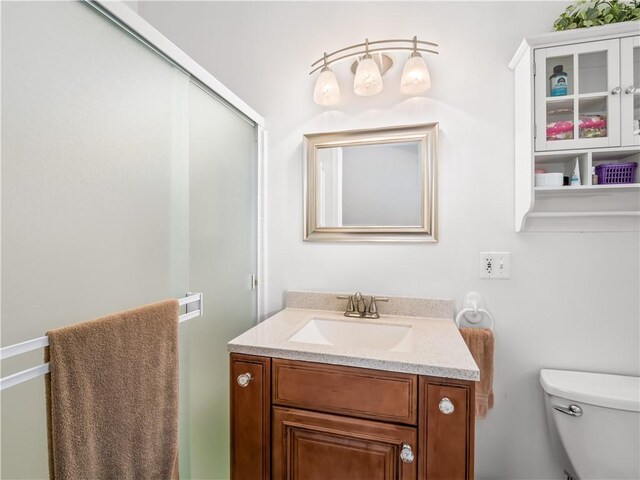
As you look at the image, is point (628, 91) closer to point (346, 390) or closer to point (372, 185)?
point (372, 185)

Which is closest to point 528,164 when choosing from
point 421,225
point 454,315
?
point 421,225

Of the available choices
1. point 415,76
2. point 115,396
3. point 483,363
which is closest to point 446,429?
point 483,363

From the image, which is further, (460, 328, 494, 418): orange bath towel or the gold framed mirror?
the gold framed mirror

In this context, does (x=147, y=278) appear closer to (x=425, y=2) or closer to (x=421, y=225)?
(x=421, y=225)

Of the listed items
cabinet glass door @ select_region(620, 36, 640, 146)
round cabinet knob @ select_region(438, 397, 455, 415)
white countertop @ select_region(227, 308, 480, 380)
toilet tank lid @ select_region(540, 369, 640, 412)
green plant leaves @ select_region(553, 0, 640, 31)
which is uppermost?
green plant leaves @ select_region(553, 0, 640, 31)

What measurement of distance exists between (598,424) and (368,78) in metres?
1.52

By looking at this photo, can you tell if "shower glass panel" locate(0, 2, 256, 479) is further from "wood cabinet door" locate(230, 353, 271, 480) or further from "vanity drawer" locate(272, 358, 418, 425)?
"vanity drawer" locate(272, 358, 418, 425)

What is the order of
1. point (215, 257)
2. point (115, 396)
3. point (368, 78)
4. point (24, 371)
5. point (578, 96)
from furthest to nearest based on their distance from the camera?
point (368, 78)
point (215, 257)
point (578, 96)
point (115, 396)
point (24, 371)

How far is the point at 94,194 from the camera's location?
2.71 ft

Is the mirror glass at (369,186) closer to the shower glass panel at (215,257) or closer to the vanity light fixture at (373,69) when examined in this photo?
the vanity light fixture at (373,69)

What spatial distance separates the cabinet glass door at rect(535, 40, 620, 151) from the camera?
1093 millimetres

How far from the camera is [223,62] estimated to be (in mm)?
1698

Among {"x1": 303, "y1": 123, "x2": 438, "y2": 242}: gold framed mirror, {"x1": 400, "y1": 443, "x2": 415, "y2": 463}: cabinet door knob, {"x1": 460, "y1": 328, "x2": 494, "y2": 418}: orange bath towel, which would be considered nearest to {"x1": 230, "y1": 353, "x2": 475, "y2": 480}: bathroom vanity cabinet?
{"x1": 400, "y1": 443, "x2": 415, "y2": 463}: cabinet door knob

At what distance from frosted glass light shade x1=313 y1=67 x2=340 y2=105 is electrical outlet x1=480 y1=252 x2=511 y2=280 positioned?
0.95 meters
